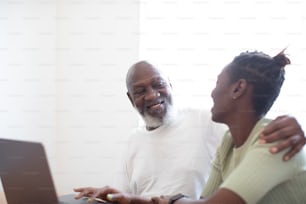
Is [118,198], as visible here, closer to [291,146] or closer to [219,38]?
[291,146]

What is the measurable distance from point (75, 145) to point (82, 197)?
0.72 meters

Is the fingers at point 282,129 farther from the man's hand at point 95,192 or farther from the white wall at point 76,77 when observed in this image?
the white wall at point 76,77

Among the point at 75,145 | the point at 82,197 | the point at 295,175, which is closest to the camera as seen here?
the point at 295,175

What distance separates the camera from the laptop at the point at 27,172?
2.48ft

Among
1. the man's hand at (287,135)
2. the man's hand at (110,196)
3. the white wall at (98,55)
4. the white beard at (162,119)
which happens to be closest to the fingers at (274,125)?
the man's hand at (287,135)

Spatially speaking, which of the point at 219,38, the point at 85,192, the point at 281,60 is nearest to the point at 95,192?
A: the point at 85,192

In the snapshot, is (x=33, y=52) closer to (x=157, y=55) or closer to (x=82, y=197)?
(x=157, y=55)

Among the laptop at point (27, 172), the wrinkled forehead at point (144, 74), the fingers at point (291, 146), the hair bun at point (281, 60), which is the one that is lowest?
the laptop at point (27, 172)

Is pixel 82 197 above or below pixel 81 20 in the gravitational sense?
below

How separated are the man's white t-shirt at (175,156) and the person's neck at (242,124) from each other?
12.3 inches

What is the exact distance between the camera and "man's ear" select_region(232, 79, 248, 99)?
85cm

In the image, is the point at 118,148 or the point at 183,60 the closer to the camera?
the point at 183,60

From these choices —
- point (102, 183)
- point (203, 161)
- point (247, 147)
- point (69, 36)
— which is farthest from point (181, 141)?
point (69, 36)

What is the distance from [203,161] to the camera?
1.20 m
